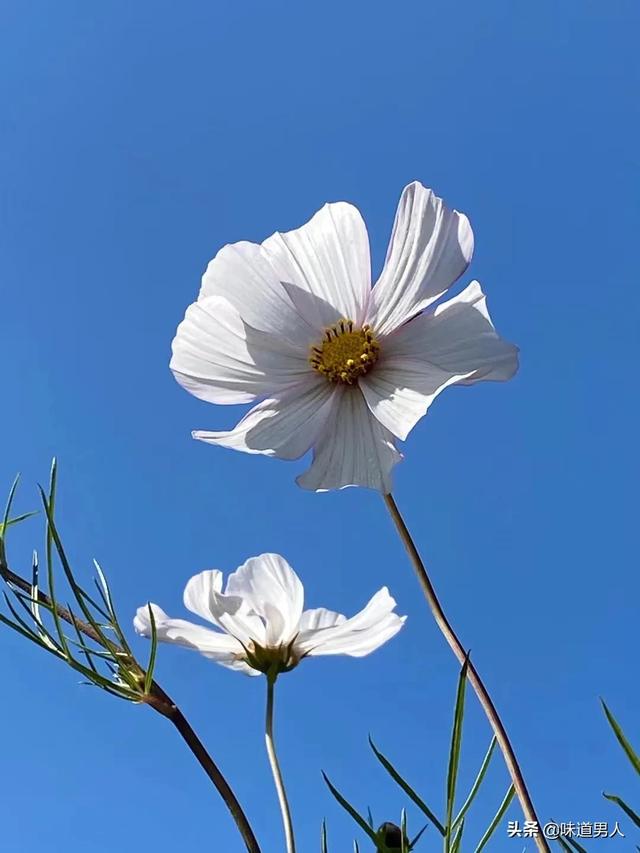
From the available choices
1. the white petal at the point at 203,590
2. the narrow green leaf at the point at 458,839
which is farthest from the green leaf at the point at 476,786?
the white petal at the point at 203,590

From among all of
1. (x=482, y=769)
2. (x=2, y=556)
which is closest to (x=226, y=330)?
(x=2, y=556)

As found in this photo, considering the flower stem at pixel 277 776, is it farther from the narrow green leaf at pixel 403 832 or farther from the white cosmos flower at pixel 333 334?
the white cosmos flower at pixel 333 334

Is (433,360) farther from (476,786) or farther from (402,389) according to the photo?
(476,786)

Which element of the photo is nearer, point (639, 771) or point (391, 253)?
point (639, 771)

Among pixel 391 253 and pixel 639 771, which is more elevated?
pixel 391 253

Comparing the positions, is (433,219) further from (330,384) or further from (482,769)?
(482,769)

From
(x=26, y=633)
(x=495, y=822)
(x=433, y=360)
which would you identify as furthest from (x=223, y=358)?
(x=495, y=822)
